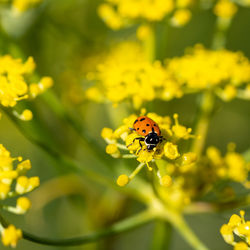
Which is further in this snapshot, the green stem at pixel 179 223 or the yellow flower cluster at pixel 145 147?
the green stem at pixel 179 223

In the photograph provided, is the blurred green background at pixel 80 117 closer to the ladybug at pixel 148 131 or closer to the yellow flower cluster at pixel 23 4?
the yellow flower cluster at pixel 23 4

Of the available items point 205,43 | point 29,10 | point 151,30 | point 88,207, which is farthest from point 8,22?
point 205,43

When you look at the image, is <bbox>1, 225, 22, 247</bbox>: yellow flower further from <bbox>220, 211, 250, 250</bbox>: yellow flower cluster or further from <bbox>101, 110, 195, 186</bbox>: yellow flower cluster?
<bbox>220, 211, 250, 250</bbox>: yellow flower cluster

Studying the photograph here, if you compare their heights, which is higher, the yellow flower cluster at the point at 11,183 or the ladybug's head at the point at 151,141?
the ladybug's head at the point at 151,141

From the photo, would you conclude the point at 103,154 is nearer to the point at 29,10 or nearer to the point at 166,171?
the point at 166,171

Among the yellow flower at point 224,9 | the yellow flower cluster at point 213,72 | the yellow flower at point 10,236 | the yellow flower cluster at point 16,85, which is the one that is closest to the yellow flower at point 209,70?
the yellow flower cluster at point 213,72

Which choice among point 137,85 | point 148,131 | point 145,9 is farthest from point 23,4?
point 148,131
